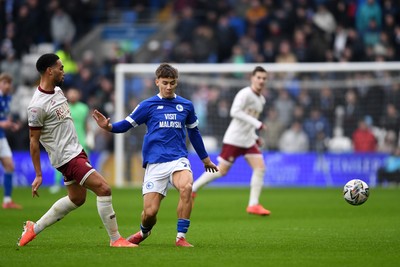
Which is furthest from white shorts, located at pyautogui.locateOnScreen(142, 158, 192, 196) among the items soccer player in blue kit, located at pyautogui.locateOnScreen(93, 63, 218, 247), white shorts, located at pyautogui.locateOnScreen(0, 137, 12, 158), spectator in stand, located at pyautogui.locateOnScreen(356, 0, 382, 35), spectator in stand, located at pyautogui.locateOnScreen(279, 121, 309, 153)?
spectator in stand, located at pyautogui.locateOnScreen(356, 0, 382, 35)

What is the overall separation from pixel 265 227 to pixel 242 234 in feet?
4.00

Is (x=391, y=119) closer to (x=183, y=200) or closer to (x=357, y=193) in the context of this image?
(x=357, y=193)

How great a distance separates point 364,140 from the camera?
2591 cm

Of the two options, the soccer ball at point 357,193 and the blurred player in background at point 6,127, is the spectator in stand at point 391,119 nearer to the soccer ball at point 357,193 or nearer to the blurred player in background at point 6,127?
the blurred player in background at point 6,127

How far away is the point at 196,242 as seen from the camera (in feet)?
37.1

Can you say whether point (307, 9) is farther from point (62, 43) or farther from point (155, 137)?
point (155, 137)

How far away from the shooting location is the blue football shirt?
10742 mm

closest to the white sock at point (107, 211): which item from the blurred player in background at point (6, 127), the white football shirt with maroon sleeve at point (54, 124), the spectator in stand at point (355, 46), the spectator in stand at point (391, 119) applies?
the white football shirt with maroon sleeve at point (54, 124)

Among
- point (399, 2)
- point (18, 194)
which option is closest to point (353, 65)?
point (399, 2)

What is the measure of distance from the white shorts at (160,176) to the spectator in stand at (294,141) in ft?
51.7

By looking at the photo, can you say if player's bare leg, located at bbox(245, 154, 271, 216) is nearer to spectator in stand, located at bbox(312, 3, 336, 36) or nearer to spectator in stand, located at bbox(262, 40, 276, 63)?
spectator in stand, located at bbox(262, 40, 276, 63)

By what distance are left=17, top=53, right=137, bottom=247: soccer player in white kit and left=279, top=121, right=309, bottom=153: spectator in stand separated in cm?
1594

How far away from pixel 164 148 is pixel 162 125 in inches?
11.1

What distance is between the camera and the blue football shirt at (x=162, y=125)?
10742mm
